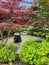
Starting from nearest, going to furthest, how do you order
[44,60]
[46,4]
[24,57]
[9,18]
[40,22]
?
[44,60], [24,57], [9,18], [46,4], [40,22]

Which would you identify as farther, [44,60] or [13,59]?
[13,59]

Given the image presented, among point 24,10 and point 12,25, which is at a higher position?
point 24,10

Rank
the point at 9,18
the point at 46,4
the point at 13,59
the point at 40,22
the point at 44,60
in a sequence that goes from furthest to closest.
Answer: the point at 40,22, the point at 46,4, the point at 9,18, the point at 13,59, the point at 44,60

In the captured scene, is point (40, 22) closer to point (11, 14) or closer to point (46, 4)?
point (46, 4)

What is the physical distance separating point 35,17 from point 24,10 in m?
2.35

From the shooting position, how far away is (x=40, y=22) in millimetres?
9031

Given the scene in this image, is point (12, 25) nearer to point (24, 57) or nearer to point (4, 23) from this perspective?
point (4, 23)

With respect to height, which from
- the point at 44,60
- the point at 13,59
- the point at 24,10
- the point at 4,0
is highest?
the point at 4,0

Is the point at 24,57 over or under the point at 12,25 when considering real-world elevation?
under

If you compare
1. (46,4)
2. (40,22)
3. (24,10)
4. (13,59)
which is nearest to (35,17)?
(40,22)

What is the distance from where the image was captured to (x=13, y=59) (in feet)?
21.2

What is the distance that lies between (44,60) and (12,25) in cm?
192

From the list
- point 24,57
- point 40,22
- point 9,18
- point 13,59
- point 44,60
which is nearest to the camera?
point 44,60

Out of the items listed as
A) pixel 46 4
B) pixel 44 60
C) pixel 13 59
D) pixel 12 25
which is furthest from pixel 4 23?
pixel 46 4
